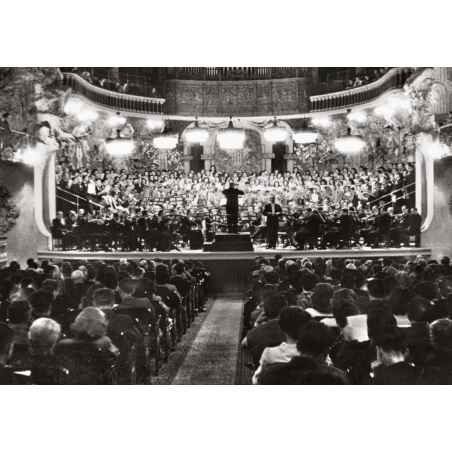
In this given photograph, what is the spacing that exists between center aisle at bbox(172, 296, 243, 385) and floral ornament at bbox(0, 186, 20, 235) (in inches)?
133

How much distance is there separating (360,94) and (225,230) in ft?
20.9

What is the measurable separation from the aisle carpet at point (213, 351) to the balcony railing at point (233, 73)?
12.0m

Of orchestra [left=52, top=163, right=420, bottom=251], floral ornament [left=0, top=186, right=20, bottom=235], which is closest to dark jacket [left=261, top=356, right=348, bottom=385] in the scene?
floral ornament [left=0, top=186, right=20, bottom=235]

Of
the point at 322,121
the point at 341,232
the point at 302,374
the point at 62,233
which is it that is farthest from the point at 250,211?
the point at 302,374

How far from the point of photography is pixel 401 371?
3.44 meters

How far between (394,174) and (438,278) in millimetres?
8044

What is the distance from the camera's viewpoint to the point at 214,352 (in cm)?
651

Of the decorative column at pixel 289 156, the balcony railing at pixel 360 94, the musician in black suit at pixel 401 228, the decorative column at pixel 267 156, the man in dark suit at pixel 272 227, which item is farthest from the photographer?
the decorative column at pixel 267 156

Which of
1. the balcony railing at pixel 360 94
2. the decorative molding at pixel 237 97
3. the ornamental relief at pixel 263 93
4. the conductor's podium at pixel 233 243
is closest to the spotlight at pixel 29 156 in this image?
the conductor's podium at pixel 233 243

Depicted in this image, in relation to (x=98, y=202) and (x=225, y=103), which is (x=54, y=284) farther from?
(x=225, y=103)

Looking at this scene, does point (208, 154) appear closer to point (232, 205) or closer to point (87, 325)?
point (232, 205)

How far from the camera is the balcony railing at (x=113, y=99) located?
15141mm

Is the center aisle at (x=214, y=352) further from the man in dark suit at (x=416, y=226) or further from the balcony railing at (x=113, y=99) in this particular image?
the balcony railing at (x=113, y=99)

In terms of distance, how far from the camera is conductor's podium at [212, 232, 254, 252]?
467 inches
